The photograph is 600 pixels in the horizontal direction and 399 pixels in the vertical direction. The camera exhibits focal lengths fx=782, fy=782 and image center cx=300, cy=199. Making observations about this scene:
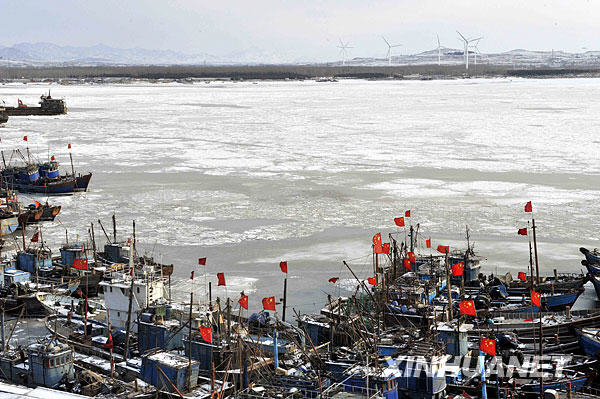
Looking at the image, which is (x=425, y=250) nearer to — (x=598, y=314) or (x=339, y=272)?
(x=339, y=272)

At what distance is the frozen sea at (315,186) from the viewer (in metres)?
30.4

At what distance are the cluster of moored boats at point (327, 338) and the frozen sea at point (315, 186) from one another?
267 cm

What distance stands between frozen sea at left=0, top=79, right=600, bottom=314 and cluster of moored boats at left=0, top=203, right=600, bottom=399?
2.67 m

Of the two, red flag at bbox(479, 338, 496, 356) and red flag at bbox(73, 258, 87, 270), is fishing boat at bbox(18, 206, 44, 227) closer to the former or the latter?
red flag at bbox(73, 258, 87, 270)

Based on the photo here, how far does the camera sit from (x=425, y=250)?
3112cm

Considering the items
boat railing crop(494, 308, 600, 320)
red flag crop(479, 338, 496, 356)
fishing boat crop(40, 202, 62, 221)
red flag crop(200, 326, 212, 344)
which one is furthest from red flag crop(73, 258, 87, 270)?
fishing boat crop(40, 202, 62, 221)

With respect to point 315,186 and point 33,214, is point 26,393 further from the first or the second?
point 315,186

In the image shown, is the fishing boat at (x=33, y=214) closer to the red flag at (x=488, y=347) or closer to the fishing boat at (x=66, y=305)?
the fishing boat at (x=66, y=305)

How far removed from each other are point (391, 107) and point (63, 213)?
2673 inches

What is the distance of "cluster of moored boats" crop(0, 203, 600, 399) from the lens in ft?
57.5

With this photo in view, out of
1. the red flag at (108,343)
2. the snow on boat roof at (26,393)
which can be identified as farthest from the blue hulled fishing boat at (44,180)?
the snow on boat roof at (26,393)

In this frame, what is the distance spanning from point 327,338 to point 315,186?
74.5ft

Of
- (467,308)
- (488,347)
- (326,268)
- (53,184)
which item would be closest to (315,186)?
(53,184)

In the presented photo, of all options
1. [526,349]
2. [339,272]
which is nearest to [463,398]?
[526,349]
